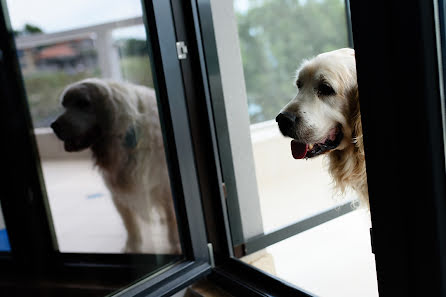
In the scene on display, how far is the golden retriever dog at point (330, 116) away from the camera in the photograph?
4.05 feet

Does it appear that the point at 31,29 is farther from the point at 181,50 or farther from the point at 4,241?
the point at 4,241

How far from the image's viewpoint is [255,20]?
7594 millimetres

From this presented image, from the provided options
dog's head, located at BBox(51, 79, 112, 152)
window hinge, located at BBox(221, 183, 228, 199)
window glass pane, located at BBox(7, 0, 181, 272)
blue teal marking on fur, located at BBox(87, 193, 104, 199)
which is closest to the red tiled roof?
window glass pane, located at BBox(7, 0, 181, 272)

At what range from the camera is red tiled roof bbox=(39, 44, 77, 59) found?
4.94 feet

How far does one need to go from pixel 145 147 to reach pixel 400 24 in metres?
1.20

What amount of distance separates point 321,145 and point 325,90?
0.57ft

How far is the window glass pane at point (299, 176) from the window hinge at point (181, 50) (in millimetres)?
190

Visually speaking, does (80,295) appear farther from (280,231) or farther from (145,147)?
(280,231)

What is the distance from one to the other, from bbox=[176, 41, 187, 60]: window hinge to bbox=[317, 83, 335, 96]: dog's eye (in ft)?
1.81

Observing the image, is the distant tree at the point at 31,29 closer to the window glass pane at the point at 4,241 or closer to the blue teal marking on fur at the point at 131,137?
the blue teal marking on fur at the point at 131,137

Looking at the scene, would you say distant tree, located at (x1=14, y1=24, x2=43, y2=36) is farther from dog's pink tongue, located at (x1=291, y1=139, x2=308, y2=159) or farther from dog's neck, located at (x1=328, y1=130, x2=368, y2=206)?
dog's neck, located at (x1=328, y1=130, x2=368, y2=206)

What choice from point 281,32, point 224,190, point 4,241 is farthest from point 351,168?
point 281,32

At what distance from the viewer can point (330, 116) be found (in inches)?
49.7

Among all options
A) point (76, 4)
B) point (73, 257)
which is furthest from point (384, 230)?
point (76, 4)
